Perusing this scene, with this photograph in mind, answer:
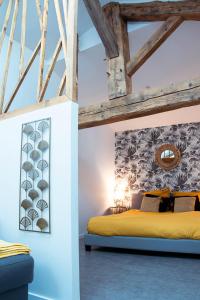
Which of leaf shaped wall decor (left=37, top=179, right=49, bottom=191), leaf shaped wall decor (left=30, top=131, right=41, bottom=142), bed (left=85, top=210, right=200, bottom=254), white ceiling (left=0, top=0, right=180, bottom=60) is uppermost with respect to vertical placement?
white ceiling (left=0, top=0, right=180, bottom=60)

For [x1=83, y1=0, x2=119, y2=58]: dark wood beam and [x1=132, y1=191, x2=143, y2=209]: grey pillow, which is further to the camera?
[x1=132, y1=191, x2=143, y2=209]: grey pillow

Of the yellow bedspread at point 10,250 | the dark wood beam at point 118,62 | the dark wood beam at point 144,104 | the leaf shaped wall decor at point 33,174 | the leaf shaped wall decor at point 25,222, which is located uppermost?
the dark wood beam at point 118,62

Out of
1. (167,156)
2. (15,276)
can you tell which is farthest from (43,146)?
(167,156)

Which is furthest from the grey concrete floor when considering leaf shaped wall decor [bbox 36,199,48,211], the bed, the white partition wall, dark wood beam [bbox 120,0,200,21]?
dark wood beam [bbox 120,0,200,21]

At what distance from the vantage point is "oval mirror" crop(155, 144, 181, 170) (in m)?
6.95

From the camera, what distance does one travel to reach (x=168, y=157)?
705 cm

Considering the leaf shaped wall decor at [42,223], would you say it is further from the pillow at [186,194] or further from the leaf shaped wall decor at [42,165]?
the pillow at [186,194]

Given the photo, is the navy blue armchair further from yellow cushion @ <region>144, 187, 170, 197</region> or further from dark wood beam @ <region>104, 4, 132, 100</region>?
yellow cushion @ <region>144, 187, 170, 197</region>

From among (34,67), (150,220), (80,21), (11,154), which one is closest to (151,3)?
(80,21)

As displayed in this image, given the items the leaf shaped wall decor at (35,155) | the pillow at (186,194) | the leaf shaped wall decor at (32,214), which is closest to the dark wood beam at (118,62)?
the leaf shaped wall decor at (35,155)

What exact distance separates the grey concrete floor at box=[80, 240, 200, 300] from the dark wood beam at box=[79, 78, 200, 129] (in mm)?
1967

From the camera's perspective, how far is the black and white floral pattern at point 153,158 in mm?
6836

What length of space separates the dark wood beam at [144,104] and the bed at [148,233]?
1.82 m

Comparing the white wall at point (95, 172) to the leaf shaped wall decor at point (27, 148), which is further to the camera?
the white wall at point (95, 172)
